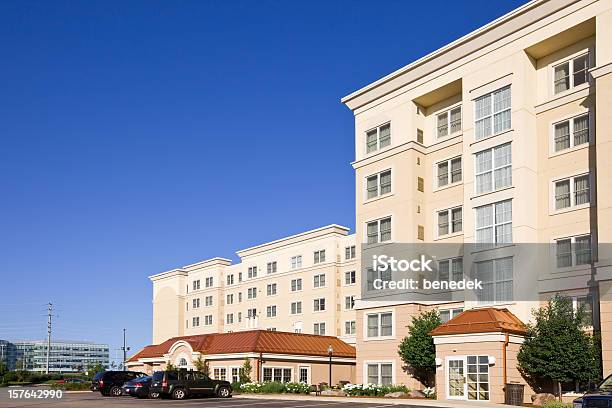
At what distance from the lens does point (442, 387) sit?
36688 mm

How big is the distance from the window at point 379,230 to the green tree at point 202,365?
16.9 meters

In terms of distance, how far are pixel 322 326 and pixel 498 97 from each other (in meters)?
35.4

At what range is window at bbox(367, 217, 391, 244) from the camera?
45344mm

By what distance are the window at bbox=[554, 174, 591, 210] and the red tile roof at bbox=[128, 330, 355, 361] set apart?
23.5 meters

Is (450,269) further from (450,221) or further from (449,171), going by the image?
(449,171)

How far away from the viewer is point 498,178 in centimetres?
3931

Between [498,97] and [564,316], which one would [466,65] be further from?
[564,316]

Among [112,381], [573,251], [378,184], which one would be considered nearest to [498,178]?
[573,251]

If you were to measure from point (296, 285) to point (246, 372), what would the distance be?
78.4 feet

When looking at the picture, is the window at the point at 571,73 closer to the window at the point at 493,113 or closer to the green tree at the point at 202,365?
the window at the point at 493,113

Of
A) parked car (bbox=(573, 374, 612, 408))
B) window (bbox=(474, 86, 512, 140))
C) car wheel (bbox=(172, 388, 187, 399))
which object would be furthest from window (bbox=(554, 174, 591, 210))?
car wheel (bbox=(172, 388, 187, 399))

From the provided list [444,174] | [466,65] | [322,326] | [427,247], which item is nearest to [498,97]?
[466,65]

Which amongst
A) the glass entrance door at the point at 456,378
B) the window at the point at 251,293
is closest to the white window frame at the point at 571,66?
the glass entrance door at the point at 456,378

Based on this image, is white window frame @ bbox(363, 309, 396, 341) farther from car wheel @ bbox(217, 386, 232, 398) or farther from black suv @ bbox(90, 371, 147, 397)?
black suv @ bbox(90, 371, 147, 397)
